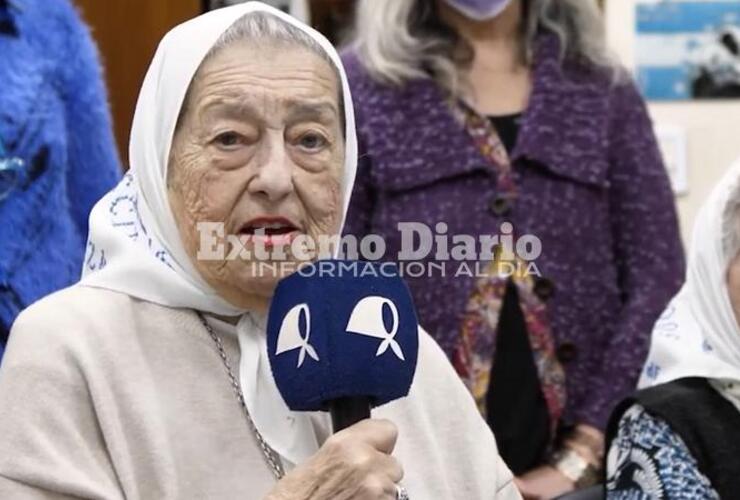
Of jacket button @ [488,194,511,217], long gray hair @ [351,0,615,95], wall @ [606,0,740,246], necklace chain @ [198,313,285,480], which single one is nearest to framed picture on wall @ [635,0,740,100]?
wall @ [606,0,740,246]

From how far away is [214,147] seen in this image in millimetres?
1640

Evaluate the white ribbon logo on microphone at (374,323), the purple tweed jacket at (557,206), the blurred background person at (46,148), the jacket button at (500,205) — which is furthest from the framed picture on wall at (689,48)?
the white ribbon logo on microphone at (374,323)

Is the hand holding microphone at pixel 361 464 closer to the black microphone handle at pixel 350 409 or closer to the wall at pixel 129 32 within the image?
the black microphone handle at pixel 350 409

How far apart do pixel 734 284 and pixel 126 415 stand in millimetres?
896

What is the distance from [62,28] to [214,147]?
0.66m

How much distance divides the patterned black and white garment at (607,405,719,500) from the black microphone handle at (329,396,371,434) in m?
0.63

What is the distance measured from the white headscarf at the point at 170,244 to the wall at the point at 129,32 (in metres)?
1.19

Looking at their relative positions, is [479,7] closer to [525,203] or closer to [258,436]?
[525,203]

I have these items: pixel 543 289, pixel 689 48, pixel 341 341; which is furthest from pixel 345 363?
pixel 689 48

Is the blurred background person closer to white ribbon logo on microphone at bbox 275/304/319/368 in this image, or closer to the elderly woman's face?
the elderly woman's face

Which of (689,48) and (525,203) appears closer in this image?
(525,203)

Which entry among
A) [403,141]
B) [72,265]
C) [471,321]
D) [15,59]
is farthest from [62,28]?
[471,321]

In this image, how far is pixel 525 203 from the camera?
2.42 m

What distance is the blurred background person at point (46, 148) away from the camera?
2.08m
